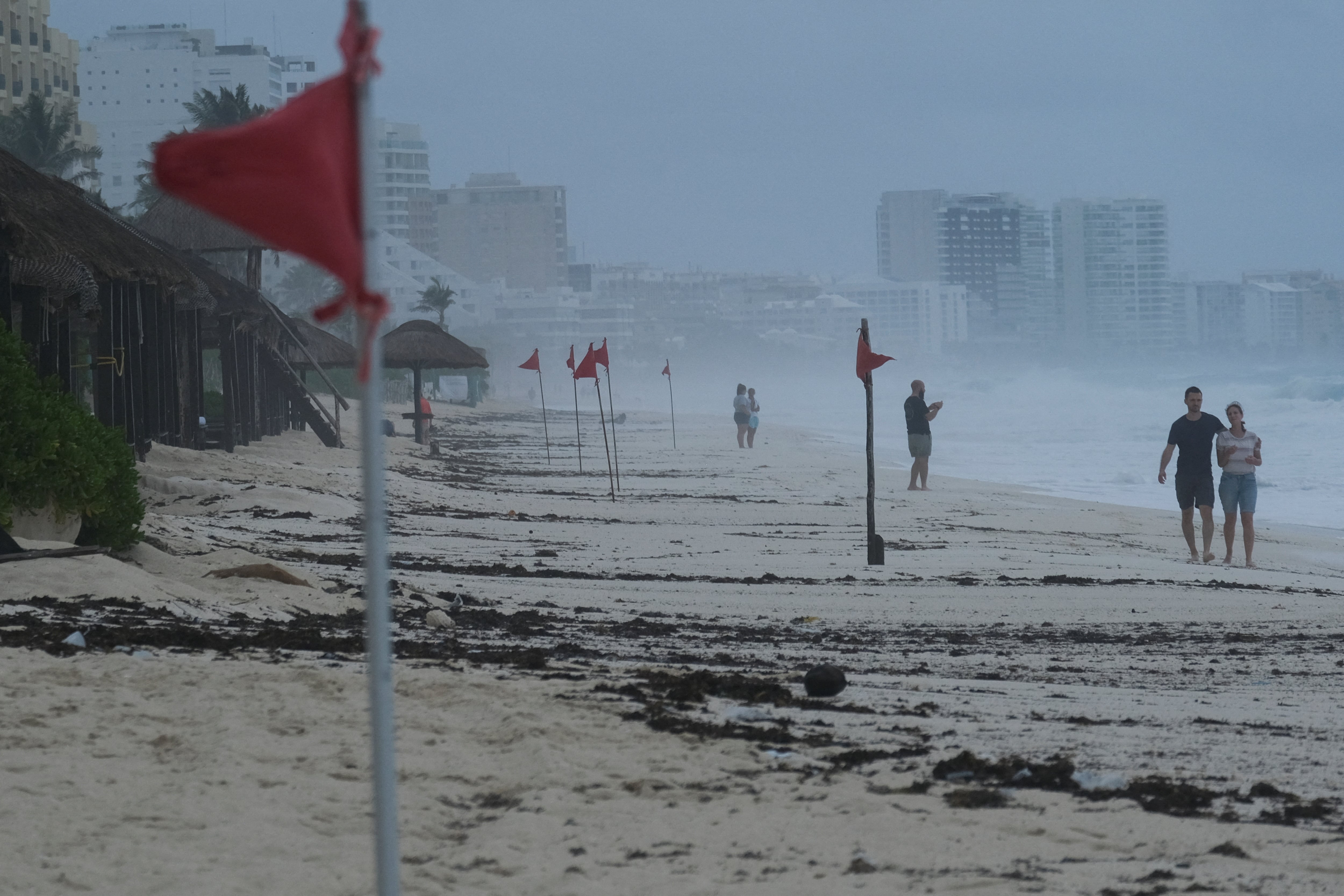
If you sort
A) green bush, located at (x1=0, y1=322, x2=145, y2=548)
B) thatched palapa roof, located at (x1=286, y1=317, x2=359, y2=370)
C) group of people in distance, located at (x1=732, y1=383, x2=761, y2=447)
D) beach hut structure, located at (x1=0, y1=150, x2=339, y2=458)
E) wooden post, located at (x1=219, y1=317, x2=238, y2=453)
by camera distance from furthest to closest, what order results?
group of people in distance, located at (x1=732, y1=383, x2=761, y2=447), thatched palapa roof, located at (x1=286, y1=317, x2=359, y2=370), wooden post, located at (x1=219, y1=317, x2=238, y2=453), beach hut structure, located at (x1=0, y1=150, x2=339, y2=458), green bush, located at (x1=0, y1=322, x2=145, y2=548)

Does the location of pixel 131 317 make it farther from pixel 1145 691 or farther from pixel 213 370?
pixel 213 370

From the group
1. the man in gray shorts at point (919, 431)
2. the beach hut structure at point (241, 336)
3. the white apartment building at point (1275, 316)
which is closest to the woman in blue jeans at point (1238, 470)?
the man in gray shorts at point (919, 431)

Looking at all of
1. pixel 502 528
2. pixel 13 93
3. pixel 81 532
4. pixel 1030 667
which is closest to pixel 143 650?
pixel 81 532

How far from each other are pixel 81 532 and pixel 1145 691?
5.94 meters

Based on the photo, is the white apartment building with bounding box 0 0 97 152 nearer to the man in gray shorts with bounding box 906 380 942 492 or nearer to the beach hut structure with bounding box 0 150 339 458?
the beach hut structure with bounding box 0 150 339 458

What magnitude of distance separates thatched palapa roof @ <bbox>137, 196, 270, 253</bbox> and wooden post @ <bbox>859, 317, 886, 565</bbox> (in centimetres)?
1281

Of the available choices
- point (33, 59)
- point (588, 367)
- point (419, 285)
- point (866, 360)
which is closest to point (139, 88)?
point (419, 285)

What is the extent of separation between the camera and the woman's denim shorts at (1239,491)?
452 inches

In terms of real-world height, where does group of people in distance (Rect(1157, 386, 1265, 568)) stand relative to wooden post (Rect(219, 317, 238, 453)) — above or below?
below

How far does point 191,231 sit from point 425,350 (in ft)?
22.7

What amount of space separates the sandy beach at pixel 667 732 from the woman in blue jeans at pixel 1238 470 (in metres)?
A: 1.15

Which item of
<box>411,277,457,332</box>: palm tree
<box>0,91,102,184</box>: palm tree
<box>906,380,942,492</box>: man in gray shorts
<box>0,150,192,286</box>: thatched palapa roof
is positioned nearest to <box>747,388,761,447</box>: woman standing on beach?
<box>906,380,942,492</box>: man in gray shorts

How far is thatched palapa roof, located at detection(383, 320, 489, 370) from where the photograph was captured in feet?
93.0

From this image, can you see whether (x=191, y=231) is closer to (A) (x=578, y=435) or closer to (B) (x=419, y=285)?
(A) (x=578, y=435)
